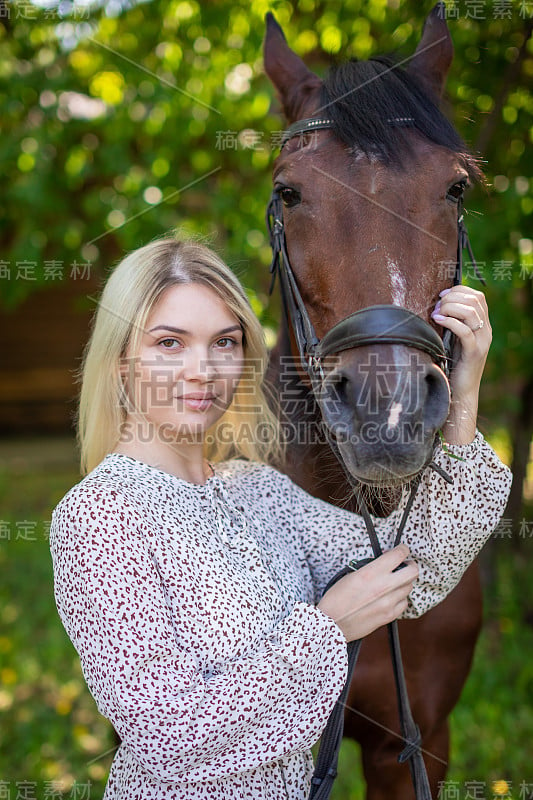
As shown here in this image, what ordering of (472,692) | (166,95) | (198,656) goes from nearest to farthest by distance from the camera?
(198,656), (166,95), (472,692)

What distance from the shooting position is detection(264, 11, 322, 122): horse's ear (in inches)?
92.2

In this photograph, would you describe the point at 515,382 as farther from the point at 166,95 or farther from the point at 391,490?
the point at 391,490

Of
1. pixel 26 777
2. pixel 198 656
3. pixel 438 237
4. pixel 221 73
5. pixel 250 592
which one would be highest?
pixel 221 73

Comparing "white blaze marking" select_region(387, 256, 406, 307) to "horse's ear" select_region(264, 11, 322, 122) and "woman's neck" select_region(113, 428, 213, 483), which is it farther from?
"horse's ear" select_region(264, 11, 322, 122)

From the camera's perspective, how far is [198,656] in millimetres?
1391

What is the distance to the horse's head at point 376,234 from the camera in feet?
4.58

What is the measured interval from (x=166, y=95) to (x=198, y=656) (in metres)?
3.35

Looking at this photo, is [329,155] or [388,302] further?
[329,155]

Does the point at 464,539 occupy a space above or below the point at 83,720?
above

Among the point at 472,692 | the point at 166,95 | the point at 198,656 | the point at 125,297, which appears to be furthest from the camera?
the point at 472,692

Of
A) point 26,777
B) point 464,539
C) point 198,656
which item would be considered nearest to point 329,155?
point 464,539

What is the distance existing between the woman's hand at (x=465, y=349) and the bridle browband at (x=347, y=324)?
41mm

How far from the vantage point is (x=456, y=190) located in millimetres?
1827

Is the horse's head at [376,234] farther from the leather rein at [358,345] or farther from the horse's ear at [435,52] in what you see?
the horse's ear at [435,52]
